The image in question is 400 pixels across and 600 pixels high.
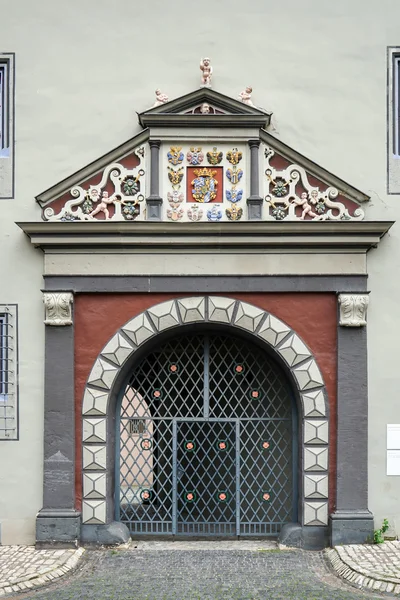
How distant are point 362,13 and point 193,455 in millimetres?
5581

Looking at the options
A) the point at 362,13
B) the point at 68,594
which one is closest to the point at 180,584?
the point at 68,594

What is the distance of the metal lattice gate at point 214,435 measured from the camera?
8.12 m

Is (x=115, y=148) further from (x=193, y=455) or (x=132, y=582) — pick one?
(x=132, y=582)

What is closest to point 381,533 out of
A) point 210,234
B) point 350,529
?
point 350,529

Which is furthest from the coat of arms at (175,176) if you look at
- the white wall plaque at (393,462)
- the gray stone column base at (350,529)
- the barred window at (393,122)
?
the gray stone column base at (350,529)

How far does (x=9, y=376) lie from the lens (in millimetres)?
7902

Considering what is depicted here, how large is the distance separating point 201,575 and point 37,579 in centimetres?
162

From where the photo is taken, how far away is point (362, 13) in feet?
26.3

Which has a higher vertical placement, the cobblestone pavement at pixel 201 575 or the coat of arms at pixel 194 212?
the coat of arms at pixel 194 212

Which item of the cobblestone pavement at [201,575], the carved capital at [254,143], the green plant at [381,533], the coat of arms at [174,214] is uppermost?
the carved capital at [254,143]

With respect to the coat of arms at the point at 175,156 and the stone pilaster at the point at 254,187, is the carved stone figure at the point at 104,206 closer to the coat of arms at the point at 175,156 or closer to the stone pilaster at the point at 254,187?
the coat of arms at the point at 175,156

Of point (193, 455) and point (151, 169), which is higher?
point (151, 169)

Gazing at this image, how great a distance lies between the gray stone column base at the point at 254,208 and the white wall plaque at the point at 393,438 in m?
2.82

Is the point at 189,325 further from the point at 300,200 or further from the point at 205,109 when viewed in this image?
the point at 205,109
